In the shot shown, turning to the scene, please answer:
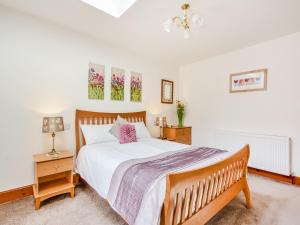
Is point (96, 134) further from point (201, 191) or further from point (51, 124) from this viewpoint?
point (201, 191)

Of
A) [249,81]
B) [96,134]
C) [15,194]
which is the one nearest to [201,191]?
[96,134]

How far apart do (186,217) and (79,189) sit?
1882mm

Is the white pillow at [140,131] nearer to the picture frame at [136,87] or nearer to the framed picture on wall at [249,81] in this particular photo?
the picture frame at [136,87]

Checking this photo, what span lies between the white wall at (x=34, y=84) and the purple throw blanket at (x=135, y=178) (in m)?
1.49

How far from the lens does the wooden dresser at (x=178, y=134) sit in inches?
155

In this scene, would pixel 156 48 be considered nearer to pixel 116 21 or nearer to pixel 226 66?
pixel 116 21

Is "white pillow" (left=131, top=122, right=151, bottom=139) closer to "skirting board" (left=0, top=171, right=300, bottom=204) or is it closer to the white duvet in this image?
the white duvet

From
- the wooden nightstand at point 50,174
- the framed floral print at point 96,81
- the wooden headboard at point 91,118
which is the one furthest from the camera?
the framed floral print at point 96,81

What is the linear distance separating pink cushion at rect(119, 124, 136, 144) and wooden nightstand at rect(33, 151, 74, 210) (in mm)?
826

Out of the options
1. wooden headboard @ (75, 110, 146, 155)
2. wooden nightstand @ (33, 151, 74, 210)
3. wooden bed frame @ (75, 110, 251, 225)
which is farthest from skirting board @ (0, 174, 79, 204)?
wooden bed frame @ (75, 110, 251, 225)

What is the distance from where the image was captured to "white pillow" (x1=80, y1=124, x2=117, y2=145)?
265 cm

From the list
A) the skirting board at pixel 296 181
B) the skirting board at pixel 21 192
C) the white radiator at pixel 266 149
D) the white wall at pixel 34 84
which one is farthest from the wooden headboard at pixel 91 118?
the skirting board at pixel 296 181

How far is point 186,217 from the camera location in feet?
4.45

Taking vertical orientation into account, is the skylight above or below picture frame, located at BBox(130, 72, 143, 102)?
above
